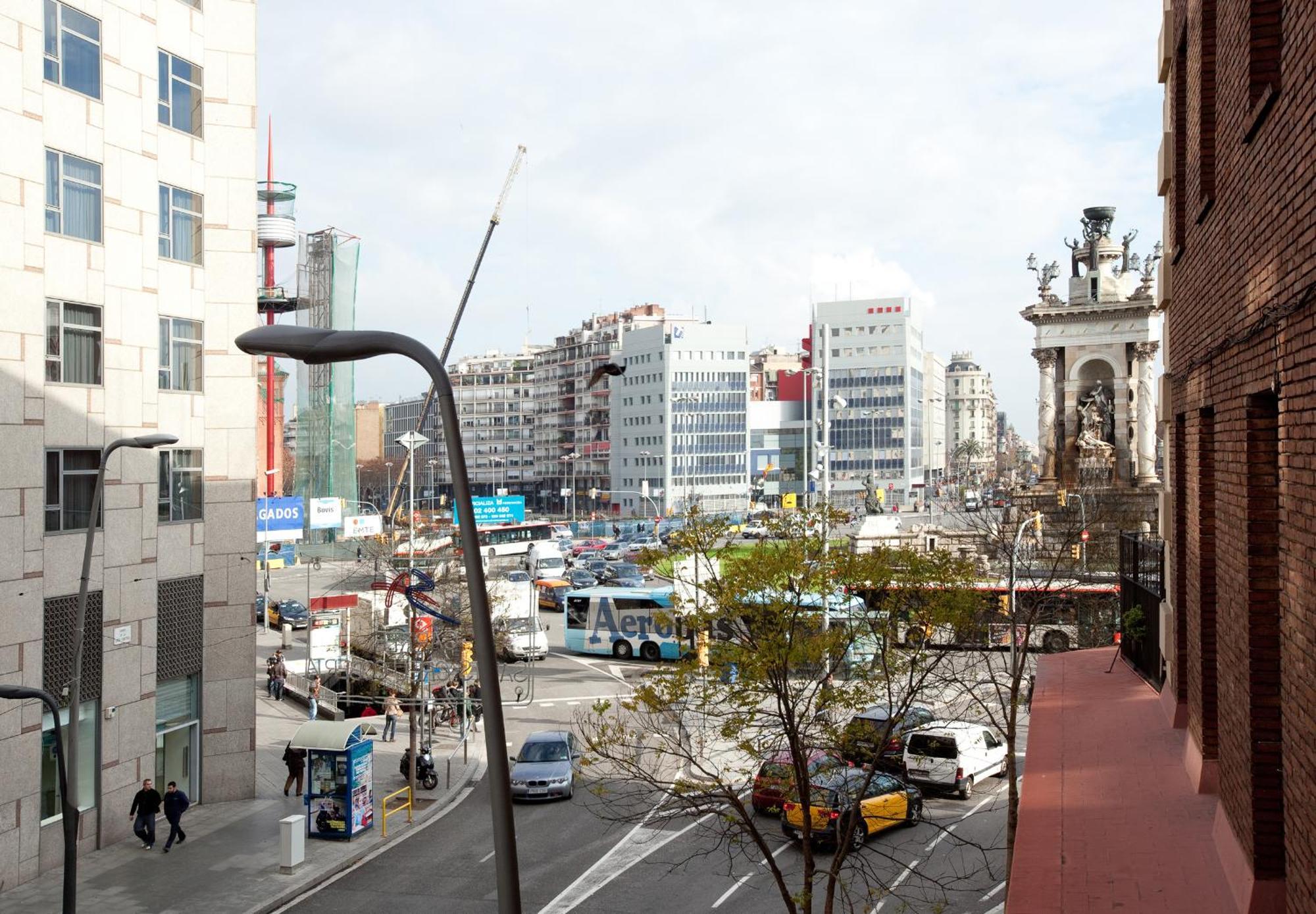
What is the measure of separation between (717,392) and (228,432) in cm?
12271

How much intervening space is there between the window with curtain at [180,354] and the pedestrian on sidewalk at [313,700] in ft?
40.6

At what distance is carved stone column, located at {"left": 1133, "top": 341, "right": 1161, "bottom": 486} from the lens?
56.4m

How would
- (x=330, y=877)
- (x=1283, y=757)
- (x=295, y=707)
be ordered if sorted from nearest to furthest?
(x=1283, y=757) < (x=330, y=877) < (x=295, y=707)

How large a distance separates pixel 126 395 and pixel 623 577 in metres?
46.4

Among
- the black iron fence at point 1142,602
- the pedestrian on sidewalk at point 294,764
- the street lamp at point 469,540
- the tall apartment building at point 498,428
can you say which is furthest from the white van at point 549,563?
the tall apartment building at point 498,428

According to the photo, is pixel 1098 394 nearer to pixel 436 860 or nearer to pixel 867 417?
pixel 436 860

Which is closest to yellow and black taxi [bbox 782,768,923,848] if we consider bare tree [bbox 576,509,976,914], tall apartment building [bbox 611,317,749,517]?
bare tree [bbox 576,509,976,914]

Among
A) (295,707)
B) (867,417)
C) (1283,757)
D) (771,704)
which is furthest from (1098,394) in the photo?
(867,417)

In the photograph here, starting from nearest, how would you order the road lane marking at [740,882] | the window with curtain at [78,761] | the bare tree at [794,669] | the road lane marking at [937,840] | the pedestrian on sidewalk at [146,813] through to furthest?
the bare tree at [794,669], the road lane marking at [740,882], the window with curtain at [78,761], the road lane marking at [937,840], the pedestrian on sidewalk at [146,813]

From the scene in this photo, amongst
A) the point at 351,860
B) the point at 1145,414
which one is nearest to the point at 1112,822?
the point at 351,860

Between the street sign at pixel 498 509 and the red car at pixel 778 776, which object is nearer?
the red car at pixel 778 776

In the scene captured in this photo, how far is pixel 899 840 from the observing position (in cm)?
2317

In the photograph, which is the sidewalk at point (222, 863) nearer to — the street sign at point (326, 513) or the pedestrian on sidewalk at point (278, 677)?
the pedestrian on sidewalk at point (278, 677)

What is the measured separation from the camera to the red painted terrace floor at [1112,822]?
334 inches
